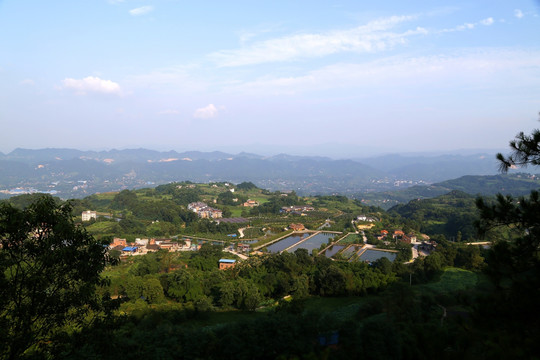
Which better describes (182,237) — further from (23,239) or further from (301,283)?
(23,239)

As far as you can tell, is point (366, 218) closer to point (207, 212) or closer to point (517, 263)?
point (207, 212)

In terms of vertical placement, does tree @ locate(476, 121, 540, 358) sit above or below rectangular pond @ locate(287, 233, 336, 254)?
above

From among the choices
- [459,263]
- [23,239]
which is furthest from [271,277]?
[23,239]

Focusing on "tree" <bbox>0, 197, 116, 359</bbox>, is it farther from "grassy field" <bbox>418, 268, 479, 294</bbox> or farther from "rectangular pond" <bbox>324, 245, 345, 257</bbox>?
"rectangular pond" <bbox>324, 245, 345, 257</bbox>

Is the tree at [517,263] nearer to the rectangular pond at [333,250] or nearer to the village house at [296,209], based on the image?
the rectangular pond at [333,250]

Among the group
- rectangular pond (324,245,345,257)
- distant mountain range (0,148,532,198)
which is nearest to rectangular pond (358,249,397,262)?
rectangular pond (324,245,345,257)
